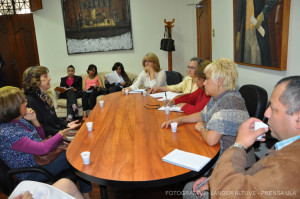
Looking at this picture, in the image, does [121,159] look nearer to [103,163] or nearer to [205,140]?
[103,163]

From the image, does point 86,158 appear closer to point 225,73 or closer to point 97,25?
point 225,73

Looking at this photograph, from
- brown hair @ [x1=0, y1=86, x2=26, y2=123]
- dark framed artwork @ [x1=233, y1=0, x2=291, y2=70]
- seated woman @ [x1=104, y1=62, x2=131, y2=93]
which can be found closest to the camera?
brown hair @ [x1=0, y1=86, x2=26, y2=123]

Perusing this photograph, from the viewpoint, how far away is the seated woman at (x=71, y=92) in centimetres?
468

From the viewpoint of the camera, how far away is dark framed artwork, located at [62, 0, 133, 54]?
19.1ft

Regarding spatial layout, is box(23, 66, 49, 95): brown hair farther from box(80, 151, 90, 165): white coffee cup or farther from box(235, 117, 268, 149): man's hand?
box(235, 117, 268, 149): man's hand

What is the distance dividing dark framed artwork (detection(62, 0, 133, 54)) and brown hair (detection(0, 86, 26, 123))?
14.5 feet

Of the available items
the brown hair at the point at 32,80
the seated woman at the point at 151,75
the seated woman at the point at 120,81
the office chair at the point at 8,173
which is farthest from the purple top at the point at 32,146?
the seated woman at the point at 120,81

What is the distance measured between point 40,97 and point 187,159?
181 centimetres

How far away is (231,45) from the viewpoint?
3459 millimetres

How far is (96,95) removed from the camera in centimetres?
510

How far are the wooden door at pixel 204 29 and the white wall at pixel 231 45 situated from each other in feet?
0.77

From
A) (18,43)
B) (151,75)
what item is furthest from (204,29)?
(18,43)

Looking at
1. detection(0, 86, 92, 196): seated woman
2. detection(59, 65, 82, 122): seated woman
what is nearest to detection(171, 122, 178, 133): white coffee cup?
detection(0, 86, 92, 196): seated woman

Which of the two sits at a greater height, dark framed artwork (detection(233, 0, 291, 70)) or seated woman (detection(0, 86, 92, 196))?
dark framed artwork (detection(233, 0, 291, 70))
